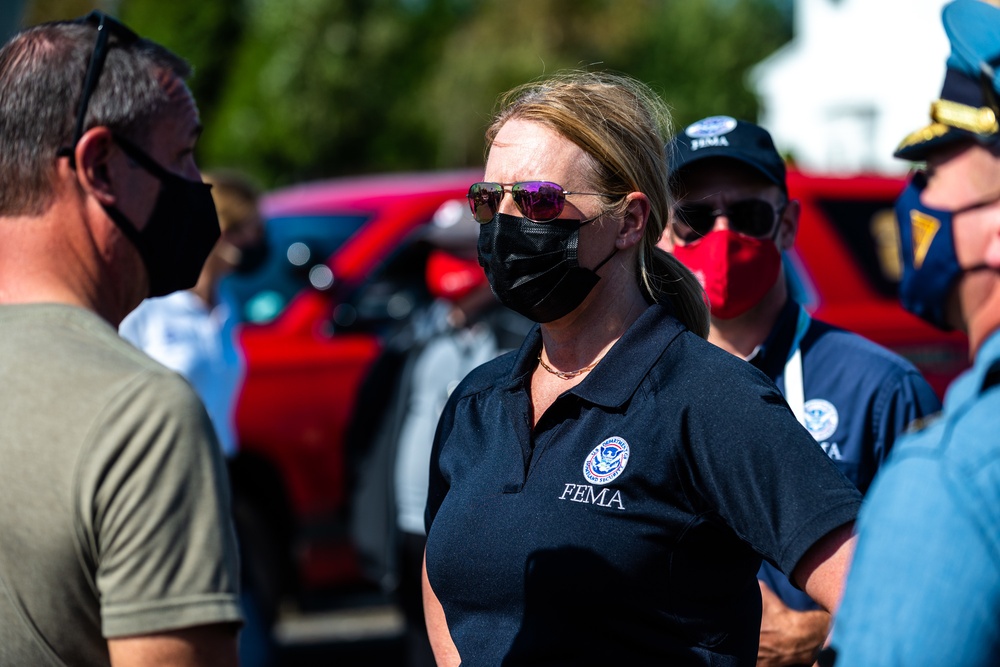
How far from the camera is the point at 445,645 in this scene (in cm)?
254

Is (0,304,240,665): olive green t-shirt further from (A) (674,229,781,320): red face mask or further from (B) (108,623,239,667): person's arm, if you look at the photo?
A: (A) (674,229,781,320): red face mask

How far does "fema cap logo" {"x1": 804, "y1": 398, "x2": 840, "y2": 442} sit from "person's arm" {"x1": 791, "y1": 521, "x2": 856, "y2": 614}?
0.91m

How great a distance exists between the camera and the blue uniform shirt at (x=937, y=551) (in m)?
1.28

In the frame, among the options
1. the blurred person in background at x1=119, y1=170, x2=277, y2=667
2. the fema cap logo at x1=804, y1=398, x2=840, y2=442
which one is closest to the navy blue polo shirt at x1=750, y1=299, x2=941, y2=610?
the fema cap logo at x1=804, y1=398, x2=840, y2=442

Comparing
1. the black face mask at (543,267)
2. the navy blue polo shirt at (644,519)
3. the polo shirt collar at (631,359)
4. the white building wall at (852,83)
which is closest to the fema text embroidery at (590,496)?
the navy blue polo shirt at (644,519)

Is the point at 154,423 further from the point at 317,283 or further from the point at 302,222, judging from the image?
the point at 302,222

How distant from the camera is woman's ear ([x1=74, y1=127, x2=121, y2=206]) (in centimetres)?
190

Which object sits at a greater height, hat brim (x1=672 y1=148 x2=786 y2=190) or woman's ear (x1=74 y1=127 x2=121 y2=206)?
woman's ear (x1=74 y1=127 x2=121 y2=206)

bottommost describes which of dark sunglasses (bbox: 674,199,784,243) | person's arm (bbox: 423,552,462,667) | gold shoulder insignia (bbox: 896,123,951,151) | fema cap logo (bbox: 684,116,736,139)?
person's arm (bbox: 423,552,462,667)

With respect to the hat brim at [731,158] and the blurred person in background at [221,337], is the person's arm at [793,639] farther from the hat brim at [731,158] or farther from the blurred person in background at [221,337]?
the blurred person in background at [221,337]

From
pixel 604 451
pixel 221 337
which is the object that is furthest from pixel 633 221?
pixel 221 337

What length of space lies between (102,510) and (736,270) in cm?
189

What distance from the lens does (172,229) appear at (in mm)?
2117

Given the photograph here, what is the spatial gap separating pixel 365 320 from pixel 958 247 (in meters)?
5.17
